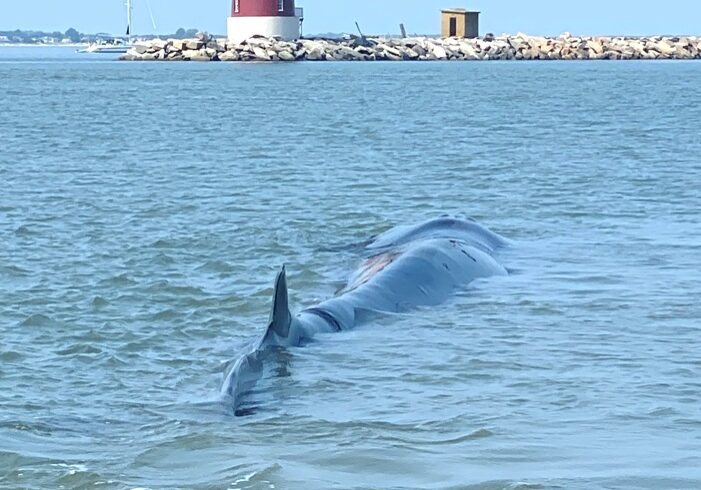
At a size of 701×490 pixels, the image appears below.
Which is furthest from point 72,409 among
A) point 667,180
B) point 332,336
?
point 667,180

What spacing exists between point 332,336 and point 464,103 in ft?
163

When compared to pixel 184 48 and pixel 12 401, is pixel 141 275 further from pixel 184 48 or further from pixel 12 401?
pixel 184 48

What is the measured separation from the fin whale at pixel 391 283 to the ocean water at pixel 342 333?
214mm

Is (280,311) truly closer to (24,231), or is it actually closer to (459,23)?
(24,231)

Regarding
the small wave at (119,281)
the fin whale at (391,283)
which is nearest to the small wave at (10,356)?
the fin whale at (391,283)

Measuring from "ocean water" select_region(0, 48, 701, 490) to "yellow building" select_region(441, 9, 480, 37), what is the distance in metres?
102

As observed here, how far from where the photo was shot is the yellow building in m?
139

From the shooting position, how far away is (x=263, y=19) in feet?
362

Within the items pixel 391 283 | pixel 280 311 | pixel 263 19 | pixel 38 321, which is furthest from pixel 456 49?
pixel 280 311

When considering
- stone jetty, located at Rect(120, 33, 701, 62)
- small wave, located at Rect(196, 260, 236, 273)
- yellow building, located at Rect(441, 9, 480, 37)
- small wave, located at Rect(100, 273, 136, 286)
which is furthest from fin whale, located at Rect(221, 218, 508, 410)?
yellow building, located at Rect(441, 9, 480, 37)

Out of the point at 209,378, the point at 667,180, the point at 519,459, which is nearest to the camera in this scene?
the point at 519,459

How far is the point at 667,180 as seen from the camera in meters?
29.8

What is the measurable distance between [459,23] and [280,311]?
131 metres

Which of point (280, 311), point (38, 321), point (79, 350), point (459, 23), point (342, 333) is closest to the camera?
point (280, 311)
